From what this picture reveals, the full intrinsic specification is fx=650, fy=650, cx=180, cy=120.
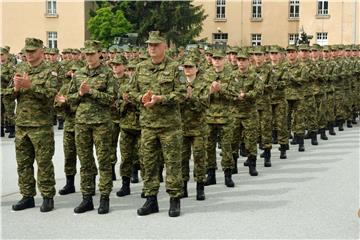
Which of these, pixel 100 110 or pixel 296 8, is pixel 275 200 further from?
pixel 296 8

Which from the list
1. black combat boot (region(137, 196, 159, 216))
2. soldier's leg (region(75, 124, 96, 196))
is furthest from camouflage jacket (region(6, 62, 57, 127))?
black combat boot (region(137, 196, 159, 216))

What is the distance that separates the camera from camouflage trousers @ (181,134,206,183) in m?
9.37

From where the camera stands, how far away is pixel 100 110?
339 inches

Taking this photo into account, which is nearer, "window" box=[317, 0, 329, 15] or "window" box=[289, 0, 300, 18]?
"window" box=[317, 0, 329, 15]

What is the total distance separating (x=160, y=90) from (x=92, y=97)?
35.6 inches

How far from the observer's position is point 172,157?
8.40 meters

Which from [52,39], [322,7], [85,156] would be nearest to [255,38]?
[322,7]

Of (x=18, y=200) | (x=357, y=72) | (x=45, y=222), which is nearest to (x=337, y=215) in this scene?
(x=45, y=222)

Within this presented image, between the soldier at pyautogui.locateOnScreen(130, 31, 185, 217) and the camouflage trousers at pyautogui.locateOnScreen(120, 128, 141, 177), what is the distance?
3.92 feet

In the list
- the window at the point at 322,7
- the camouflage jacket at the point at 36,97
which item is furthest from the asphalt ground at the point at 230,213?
the window at the point at 322,7

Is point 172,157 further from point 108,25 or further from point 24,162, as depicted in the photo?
point 108,25

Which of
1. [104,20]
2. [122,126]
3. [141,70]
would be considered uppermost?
[104,20]

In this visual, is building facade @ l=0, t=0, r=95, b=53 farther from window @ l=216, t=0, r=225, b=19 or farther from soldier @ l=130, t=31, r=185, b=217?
soldier @ l=130, t=31, r=185, b=217

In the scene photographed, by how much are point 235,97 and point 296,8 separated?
4276 centimetres
